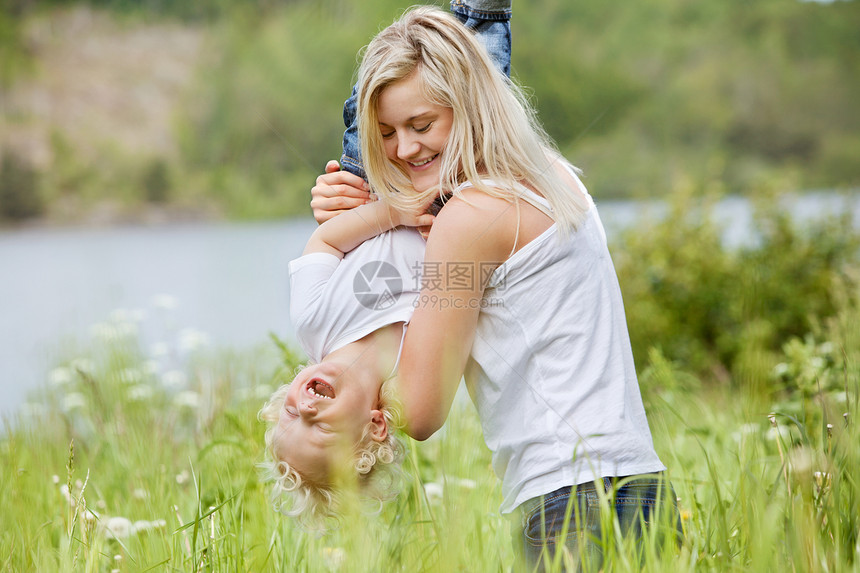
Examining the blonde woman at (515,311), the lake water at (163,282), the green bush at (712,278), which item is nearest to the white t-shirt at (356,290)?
the blonde woman at (515,311)

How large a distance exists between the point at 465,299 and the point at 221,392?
1895mm

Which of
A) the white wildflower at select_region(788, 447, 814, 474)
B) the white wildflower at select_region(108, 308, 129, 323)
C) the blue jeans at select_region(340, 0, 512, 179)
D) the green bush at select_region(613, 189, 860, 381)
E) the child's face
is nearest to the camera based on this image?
the white wildflower at select_region(788, 447, 814, 474)

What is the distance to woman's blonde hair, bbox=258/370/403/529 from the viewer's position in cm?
135

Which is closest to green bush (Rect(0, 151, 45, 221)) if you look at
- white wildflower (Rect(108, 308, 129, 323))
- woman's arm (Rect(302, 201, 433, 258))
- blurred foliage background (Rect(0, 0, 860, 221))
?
blurred foliage background (Rect(0, 0, 860, 221))

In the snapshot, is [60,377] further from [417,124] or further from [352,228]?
[417,124]

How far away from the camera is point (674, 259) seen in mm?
4613

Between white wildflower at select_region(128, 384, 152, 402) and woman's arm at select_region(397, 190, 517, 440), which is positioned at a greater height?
woman's arm at select_region(397, 190, 517, 440)

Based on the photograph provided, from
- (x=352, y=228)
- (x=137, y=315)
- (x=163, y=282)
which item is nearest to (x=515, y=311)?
(x=352, y=228)

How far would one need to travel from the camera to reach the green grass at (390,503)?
3.79ft

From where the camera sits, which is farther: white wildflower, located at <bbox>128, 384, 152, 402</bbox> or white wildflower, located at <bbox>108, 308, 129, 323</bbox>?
white wildflower, located at <bbox>108, 308, 129, 323</bbox>

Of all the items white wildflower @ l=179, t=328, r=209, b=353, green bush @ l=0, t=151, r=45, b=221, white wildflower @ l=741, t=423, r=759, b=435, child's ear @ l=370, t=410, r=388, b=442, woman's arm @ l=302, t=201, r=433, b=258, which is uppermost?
green bush @ l=0, t=151, r=45, b=221

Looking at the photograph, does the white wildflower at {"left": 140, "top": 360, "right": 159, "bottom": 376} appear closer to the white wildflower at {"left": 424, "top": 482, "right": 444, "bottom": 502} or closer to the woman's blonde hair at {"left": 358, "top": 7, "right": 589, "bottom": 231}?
the white wildflower at {"left": 424, "top": 482, "right": 444, "bottom": 502}

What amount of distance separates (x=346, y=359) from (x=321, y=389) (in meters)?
0.07

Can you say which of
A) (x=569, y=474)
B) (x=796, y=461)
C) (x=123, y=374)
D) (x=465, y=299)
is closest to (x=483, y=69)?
(x=465, y=299)
